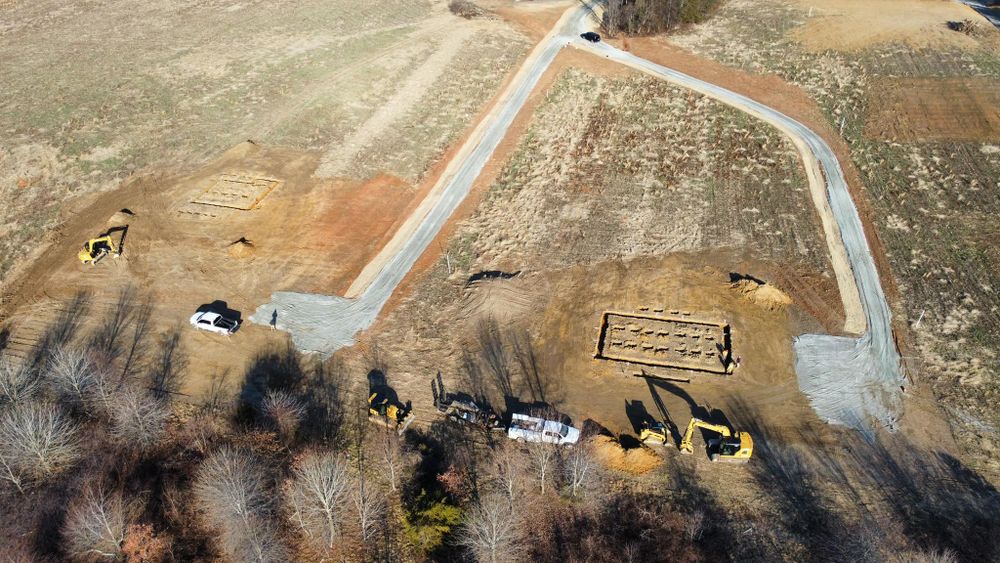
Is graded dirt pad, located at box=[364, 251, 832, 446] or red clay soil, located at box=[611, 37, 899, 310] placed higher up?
red clay soil, located at box=[611, 37, 899, 310]

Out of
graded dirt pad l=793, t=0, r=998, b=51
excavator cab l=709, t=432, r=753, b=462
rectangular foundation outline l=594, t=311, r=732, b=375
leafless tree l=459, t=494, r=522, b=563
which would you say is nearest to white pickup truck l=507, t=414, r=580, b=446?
leafless tree l=459, t=494, r=522, b=563

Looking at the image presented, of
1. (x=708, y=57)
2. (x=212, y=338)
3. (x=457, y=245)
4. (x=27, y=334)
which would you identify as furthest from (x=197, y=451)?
(x=708, y=57)

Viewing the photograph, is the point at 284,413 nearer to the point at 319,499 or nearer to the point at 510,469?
the point at 319,499

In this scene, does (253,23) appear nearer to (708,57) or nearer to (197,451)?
(708,57)

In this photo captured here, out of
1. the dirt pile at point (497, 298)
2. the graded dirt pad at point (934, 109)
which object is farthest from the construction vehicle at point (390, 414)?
the graded dirt pad at point (934, 109)

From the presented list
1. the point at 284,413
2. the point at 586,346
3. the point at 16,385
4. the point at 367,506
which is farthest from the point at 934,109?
the point at 16,385

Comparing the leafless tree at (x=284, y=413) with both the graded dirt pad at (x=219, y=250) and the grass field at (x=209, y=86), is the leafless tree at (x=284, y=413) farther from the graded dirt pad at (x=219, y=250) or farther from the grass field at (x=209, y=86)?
the grass field at (x=209, y=86)

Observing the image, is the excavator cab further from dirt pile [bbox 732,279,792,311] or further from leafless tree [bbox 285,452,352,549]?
leafless tree [bbox 285,452,352,549]
